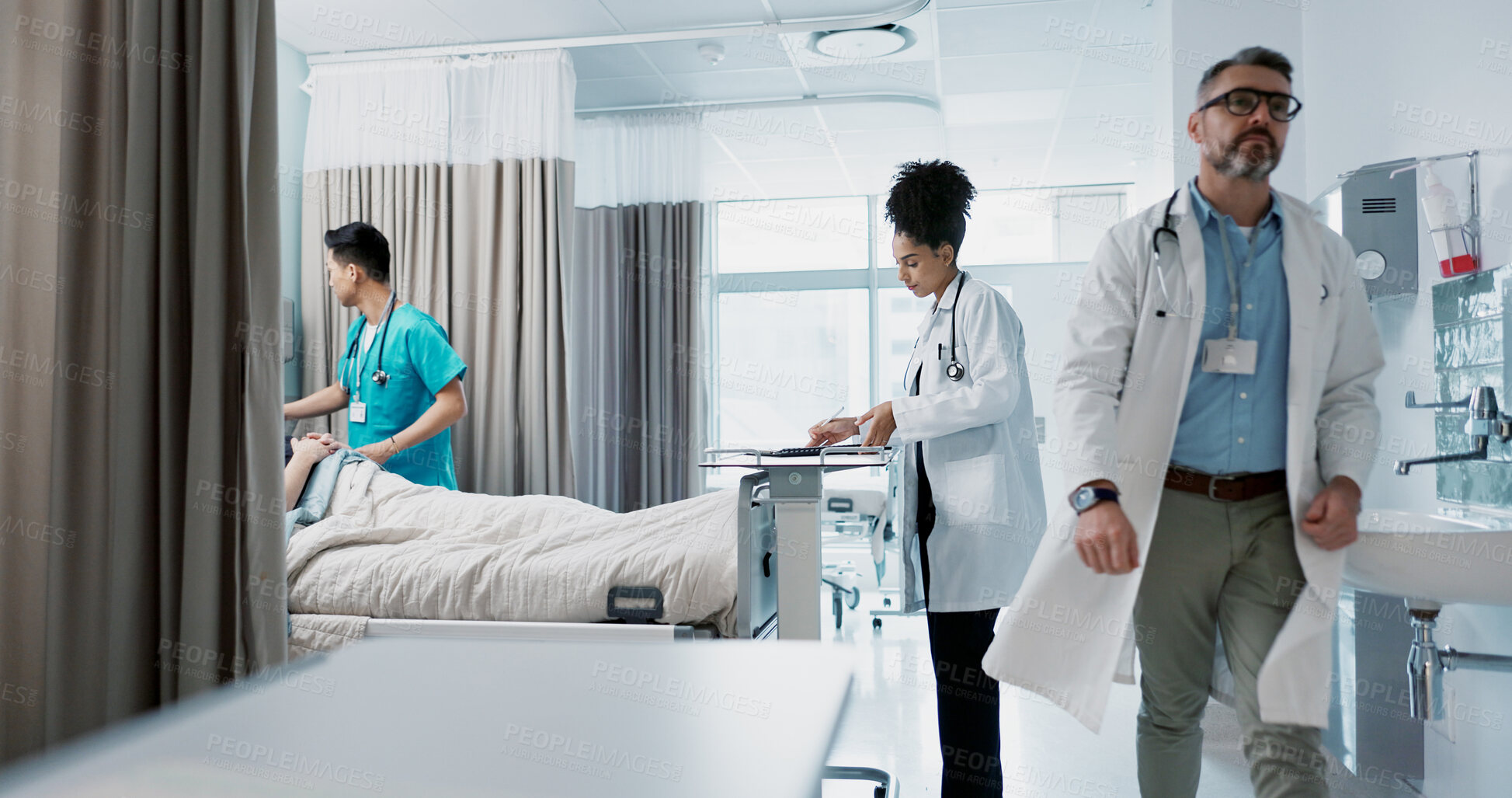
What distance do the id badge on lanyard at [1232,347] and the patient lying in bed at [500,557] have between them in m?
1.17

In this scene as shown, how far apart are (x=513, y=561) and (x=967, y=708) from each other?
1.17m

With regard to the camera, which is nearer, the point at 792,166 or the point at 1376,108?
the point at 1376,108

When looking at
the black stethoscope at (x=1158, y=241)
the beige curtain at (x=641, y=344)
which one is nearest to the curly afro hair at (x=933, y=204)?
the black stethoscope at (x=1158, y=241)

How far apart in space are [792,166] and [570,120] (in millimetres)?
1991

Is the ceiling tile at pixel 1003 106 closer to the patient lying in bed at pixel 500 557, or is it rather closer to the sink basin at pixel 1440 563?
the patient lying in bed at pixel 500 557

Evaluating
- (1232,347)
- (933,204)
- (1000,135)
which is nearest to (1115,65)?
(1000,135)

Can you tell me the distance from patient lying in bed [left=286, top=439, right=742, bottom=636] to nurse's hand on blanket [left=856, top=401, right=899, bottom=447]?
0.49m

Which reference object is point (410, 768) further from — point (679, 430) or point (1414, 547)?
point (679, 430)

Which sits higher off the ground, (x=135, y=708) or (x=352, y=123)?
(x=352, y=123)

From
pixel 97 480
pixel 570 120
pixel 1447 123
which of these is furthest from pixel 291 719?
pixel 570 120

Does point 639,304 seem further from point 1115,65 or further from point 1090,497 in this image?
point 1090,497

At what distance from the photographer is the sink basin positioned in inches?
54.6

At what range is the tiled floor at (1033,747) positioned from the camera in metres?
2.41

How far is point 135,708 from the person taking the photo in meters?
1.51
